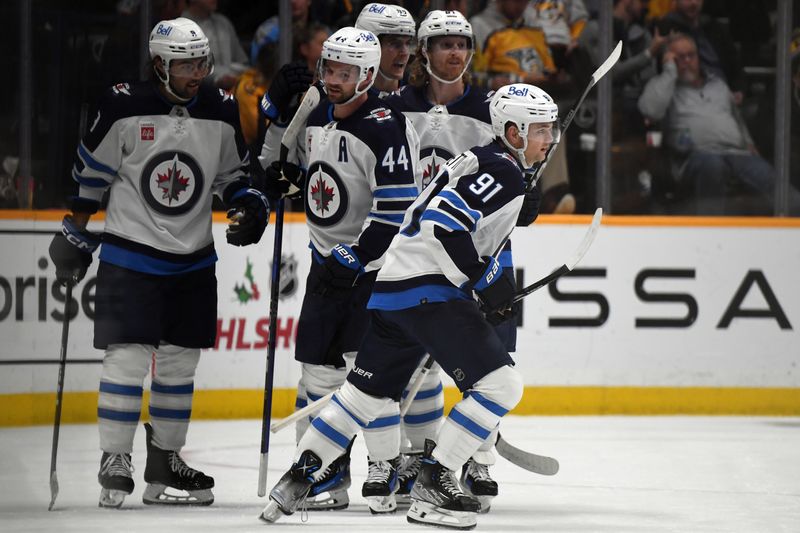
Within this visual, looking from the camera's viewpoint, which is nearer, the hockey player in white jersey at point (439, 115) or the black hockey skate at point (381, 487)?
the black hockey skate at point (381, 487)

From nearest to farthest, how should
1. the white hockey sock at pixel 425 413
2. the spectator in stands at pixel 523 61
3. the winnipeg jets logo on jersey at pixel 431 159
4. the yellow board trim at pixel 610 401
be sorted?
the white hockey sock at pixel 425 413
the winnipeg jets logo on jersey at pixel 431 159
the yellow board trim at pixel 610 401
the spectator in stands at pixel 523 61

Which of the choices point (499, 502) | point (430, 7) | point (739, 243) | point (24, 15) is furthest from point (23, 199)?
point (739, 243)

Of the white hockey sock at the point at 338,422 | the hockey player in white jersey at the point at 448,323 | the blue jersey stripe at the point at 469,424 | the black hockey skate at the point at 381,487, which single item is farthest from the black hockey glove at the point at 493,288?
the black hockey skate at the point at 381,487

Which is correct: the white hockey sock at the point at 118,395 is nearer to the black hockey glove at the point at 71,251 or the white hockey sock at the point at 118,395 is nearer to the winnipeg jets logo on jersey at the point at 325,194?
the black hockey glove at the point at 71,251

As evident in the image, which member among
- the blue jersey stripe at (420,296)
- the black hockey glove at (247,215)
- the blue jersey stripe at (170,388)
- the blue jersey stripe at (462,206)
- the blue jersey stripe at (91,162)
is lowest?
the blue jersey stripe at (170,388)

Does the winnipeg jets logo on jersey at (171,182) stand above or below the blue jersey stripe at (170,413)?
above

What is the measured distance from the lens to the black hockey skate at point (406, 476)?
14.1 feet

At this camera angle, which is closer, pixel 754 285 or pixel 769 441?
pixel 769 441

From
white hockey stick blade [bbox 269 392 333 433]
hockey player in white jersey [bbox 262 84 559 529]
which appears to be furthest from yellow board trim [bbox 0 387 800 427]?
hockey player in white jersey [bbox 262 84 559 529]

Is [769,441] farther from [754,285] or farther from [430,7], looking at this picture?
[430,7]

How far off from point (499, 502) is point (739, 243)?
2.66 m

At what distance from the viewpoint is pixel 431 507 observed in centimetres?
386

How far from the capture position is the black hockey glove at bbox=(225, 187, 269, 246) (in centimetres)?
436

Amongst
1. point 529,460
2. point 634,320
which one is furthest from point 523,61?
point 529,460
